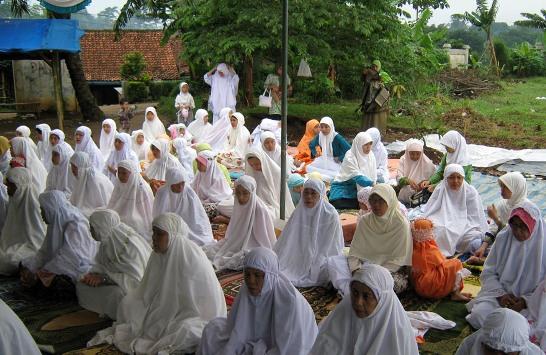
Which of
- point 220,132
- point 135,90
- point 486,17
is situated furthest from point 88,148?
point 486,17

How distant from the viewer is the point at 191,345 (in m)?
4.00

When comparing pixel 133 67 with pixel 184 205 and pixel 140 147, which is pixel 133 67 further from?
pixel 184 205

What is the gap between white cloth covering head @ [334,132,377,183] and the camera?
8023 millimetres

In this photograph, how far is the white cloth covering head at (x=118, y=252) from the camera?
4637mm

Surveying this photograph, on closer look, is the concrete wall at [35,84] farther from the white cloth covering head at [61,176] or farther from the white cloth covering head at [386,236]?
the white cloth covering head at [386,236]

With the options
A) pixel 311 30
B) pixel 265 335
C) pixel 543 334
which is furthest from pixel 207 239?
pixel 311 30

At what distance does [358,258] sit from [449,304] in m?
0.81

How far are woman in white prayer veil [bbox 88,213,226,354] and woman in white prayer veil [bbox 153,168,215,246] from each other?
1.94 metres

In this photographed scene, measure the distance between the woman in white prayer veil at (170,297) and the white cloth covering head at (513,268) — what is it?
1893 millimetres

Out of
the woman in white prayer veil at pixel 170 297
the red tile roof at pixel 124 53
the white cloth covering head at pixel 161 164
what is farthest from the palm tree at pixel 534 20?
the woman in white prayer veil at pixel 170 297

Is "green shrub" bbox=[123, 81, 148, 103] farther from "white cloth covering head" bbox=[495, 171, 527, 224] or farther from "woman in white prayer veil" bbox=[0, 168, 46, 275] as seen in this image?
"white cloth covering head" bbox=[495, 171, 527, 224]

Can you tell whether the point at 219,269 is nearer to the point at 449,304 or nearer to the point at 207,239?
the point at 207,239

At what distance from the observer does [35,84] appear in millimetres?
18844

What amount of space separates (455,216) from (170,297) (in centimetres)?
326
